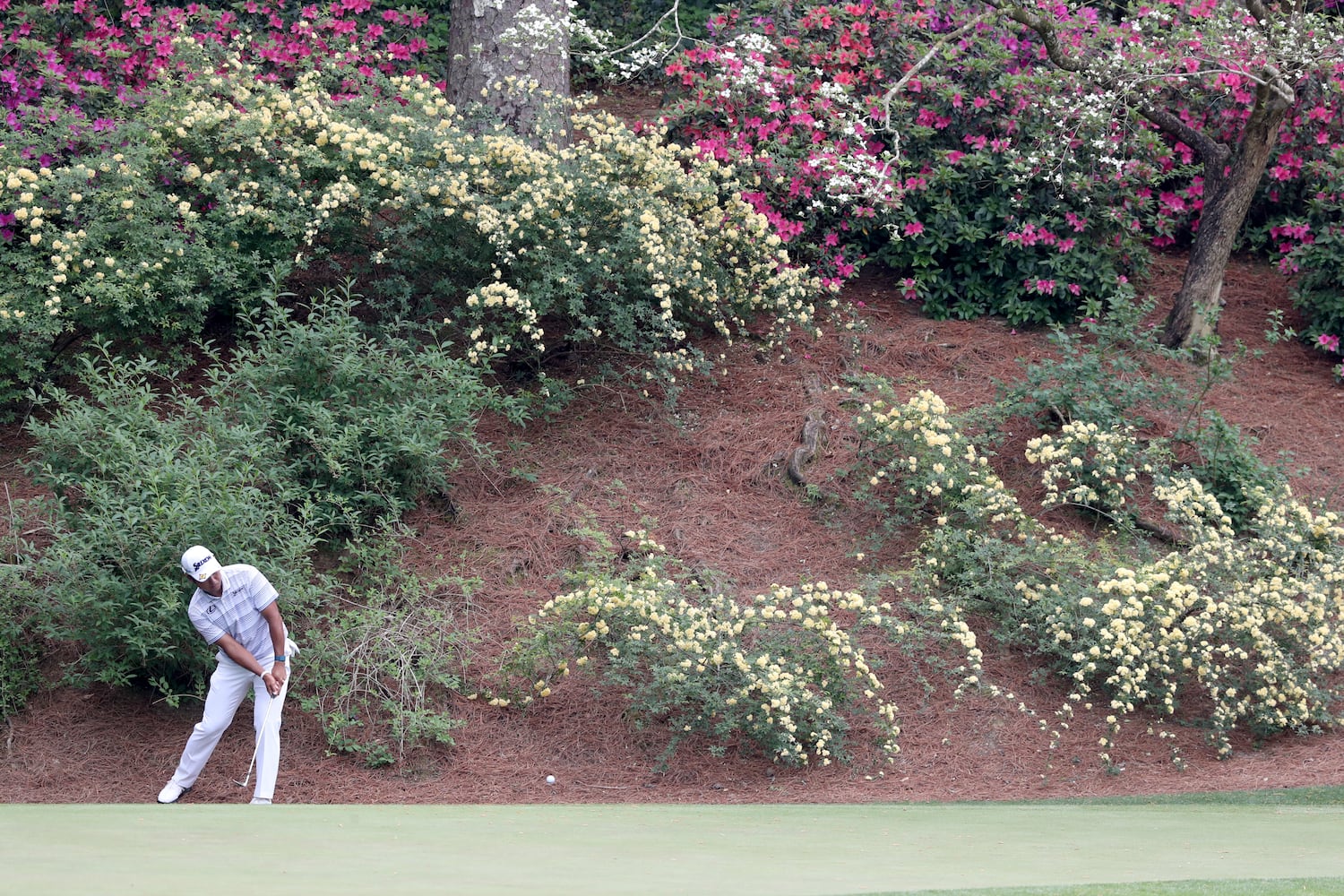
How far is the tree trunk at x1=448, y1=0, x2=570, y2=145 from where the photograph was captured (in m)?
12.0

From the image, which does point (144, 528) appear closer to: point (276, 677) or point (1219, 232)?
point (276, 677)

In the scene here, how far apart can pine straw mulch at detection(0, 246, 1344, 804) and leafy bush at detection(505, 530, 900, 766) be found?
0.17 metres

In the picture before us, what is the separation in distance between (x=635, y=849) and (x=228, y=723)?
10.9 ft

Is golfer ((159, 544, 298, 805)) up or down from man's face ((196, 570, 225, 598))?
down

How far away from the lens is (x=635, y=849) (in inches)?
195

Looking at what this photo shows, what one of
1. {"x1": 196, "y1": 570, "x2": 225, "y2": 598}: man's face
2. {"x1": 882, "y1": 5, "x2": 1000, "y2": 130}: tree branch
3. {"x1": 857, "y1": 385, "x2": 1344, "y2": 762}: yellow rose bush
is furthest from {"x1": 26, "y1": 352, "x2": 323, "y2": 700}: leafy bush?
{"x1": 882, "y1": 5, "x2": 1000, "y2": 130}: tree branch

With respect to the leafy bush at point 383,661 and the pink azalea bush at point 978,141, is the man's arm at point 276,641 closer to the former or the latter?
the leafy bush at point 383,661

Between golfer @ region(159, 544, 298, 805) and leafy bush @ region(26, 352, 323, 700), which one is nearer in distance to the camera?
golfer @ region(159, 544, 298, 805)

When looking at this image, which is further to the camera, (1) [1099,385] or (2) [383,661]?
(1) [1099,385]

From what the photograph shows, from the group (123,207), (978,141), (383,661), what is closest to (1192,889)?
(383,661)

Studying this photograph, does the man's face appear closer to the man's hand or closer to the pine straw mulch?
the man's hand

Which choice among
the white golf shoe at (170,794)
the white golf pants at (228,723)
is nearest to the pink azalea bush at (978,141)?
the white golf pants at (228,723)

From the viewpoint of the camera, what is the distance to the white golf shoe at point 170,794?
7.31m

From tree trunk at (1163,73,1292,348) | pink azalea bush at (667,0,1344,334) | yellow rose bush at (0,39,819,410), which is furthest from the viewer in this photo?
pink azalea bush at (667,0,1344,334)
